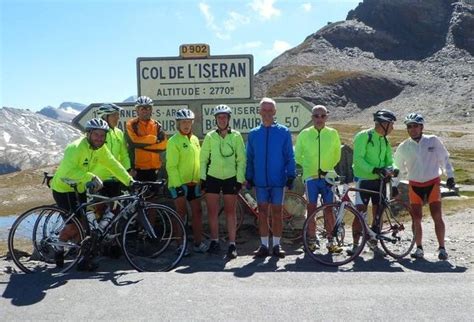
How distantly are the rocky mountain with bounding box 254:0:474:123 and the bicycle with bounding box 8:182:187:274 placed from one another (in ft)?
318

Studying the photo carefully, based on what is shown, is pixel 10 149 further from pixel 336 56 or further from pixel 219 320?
pixel 219 320

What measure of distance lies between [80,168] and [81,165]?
5 centimetres

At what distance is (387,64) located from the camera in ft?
534

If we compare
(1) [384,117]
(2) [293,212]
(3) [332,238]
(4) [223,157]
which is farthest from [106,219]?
(1) [384,117]

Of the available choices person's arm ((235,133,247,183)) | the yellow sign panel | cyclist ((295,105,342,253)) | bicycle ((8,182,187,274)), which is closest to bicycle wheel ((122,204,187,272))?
bicycle ((8,182,187,274))

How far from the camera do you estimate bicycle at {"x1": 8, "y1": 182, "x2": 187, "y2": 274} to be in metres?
7.68

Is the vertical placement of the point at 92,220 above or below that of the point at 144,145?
below

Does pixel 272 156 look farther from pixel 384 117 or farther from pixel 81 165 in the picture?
pixel 81 165

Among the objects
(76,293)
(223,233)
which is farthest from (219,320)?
(223,233)

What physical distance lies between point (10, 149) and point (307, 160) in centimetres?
19604

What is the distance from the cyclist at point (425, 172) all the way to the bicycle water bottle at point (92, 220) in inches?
194

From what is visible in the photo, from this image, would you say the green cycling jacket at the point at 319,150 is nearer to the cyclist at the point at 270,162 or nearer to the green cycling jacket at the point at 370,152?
the green cycling jacket at the point at 370,152

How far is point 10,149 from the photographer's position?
18700 cm

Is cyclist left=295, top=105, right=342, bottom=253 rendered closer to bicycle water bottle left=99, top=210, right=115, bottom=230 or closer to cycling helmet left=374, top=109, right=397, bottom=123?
cycling helmet left=374, top=109, right=397, bottom=123
